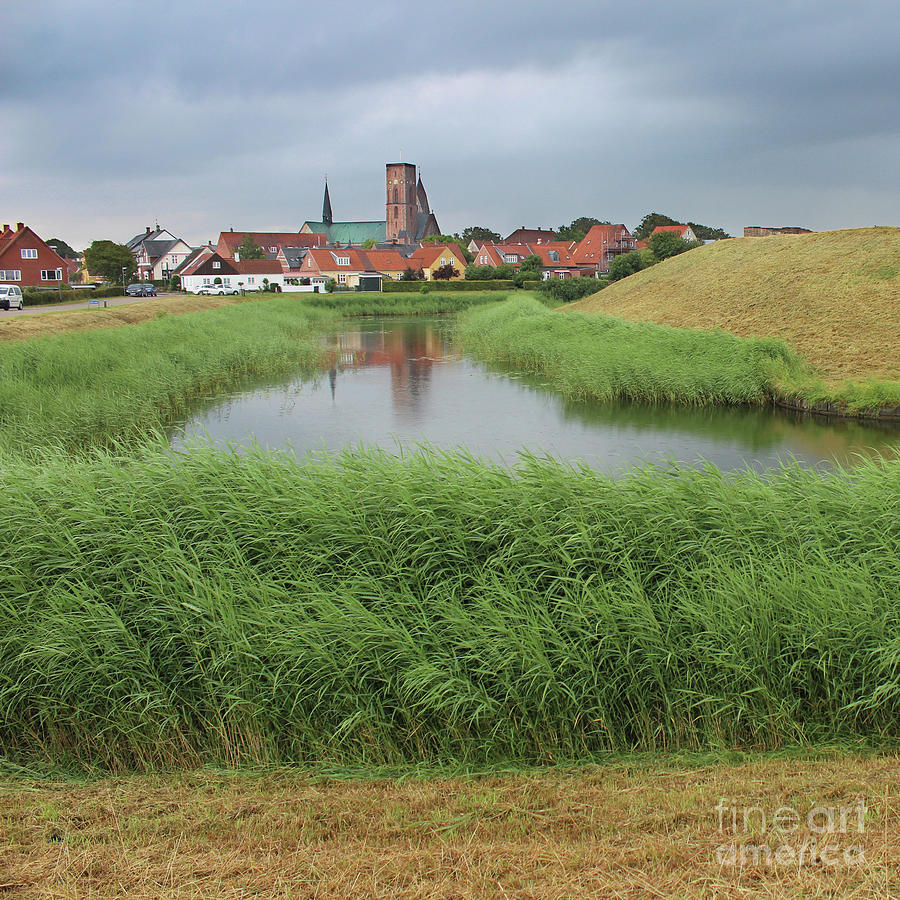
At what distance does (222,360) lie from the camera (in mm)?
19594

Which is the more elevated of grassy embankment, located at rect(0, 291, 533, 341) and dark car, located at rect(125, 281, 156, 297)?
dark car, located at rect(125, 281, 156, 297)

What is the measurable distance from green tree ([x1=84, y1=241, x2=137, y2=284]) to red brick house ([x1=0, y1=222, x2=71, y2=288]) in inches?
426

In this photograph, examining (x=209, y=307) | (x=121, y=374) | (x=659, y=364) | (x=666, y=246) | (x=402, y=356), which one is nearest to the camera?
(x=121, y=374)

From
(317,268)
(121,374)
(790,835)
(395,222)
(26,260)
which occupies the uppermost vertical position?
(395,222)

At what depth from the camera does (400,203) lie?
4791 inches

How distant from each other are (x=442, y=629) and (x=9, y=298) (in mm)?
31864

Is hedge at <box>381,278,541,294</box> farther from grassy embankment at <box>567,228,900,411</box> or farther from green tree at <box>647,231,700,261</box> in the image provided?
grassy embankment at <box>567,228,900,411</box>

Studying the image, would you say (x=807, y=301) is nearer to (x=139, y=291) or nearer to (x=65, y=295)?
(x=65, y=295)

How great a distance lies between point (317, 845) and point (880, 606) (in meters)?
3.16

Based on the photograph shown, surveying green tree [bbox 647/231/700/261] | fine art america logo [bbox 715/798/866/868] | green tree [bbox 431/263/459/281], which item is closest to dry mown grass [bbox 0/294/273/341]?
fine art america logo [bbox 715/798/866/868]

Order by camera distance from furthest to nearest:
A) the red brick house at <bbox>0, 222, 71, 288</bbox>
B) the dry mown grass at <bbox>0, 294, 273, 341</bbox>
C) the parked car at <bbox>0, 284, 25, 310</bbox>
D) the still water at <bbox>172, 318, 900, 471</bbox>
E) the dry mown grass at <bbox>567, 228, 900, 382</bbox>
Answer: the red brick house at <bbox>0, 222, 71, 288</bbox>, the parked car at <bbox>0, 284, 25, 310</bbox>, the dry mown grass at <bbox>567, 228, 900, 382</bbox>, the dry mown grass at <bbox>0, 294, 273, 341</bbox>, the still water at <bbox>172, 318, 900, 471</bbox>

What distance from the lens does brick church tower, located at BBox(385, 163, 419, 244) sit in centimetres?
12119

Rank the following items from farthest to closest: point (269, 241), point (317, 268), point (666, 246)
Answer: point (269, 241), point (317, 268), point (666, 246)

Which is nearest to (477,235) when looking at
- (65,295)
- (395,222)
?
(395,222)
